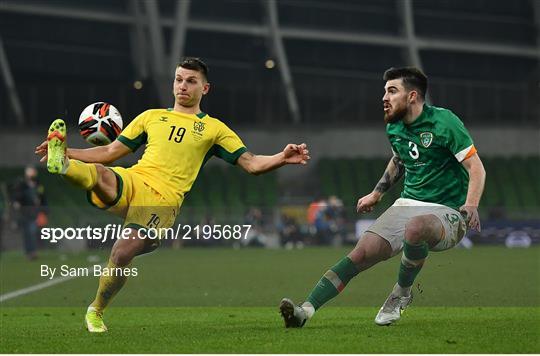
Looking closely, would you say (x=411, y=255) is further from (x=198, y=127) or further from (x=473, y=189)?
(x=198, y=127)

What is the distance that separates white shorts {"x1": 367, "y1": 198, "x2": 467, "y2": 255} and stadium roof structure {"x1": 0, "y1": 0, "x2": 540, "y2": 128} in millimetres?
35467

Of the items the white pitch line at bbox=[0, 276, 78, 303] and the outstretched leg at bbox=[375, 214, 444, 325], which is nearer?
the outstretched leg at bbox=[375, 214, 444, 325]

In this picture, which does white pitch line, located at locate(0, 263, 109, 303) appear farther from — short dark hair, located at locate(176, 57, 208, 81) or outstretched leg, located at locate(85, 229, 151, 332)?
short dark hair, located at locate(176, 57, 208, 81)

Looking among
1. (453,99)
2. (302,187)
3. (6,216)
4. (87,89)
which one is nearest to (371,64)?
(453,99)

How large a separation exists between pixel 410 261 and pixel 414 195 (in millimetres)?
544

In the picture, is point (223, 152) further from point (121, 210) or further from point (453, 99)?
point (453, 99)

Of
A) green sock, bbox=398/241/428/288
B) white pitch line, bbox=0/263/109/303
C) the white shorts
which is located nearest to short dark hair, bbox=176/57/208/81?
the white shorts

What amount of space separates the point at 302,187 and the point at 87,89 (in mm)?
10392

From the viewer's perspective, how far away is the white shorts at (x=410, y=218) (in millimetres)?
8781

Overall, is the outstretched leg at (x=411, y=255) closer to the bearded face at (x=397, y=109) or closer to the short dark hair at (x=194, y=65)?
the bearded face at (x=397, y=109)

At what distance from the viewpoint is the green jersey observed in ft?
28.5

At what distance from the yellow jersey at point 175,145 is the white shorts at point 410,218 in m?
1.30

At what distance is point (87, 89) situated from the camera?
Answer: 46656mm

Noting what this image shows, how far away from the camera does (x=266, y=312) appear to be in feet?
37.4
